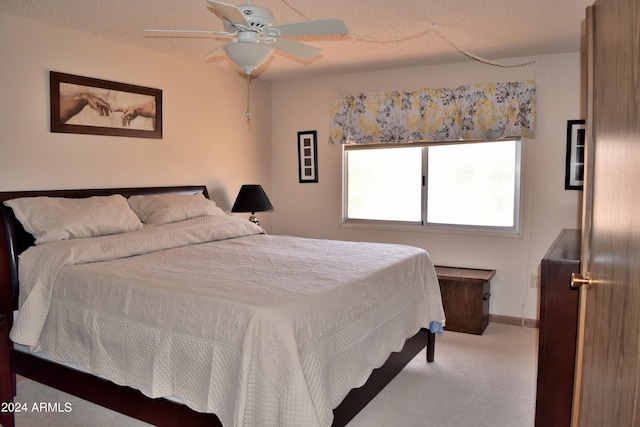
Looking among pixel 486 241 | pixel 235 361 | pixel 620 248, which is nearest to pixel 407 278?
pixel 235 361

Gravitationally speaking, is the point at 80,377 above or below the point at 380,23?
below

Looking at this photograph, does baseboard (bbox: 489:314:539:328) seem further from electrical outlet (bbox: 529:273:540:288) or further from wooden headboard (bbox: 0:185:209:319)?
wooden headboard (bbox: 0:185:209:319)

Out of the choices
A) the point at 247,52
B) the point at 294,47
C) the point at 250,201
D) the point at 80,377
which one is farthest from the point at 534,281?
the point at 80,377

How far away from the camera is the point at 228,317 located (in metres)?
2.00

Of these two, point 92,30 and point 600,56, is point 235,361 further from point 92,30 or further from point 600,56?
point 92,30

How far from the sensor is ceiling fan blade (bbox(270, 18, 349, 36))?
7.11ft

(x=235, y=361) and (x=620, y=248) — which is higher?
(x=620, y=248)

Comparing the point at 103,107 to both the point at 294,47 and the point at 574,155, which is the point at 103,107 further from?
the point at 574,155

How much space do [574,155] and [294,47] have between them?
2.76 metres

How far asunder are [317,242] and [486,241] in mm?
1705

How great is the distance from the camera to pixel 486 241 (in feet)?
14.5

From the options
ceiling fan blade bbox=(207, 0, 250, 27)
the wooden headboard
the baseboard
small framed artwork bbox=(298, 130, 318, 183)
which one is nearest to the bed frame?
the wooden headboard

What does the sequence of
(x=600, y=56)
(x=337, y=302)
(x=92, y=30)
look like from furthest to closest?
(x=92, y=30)
(x=337, y=302)
(x=600, y=56)

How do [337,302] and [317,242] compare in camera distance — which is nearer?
[337,302]
